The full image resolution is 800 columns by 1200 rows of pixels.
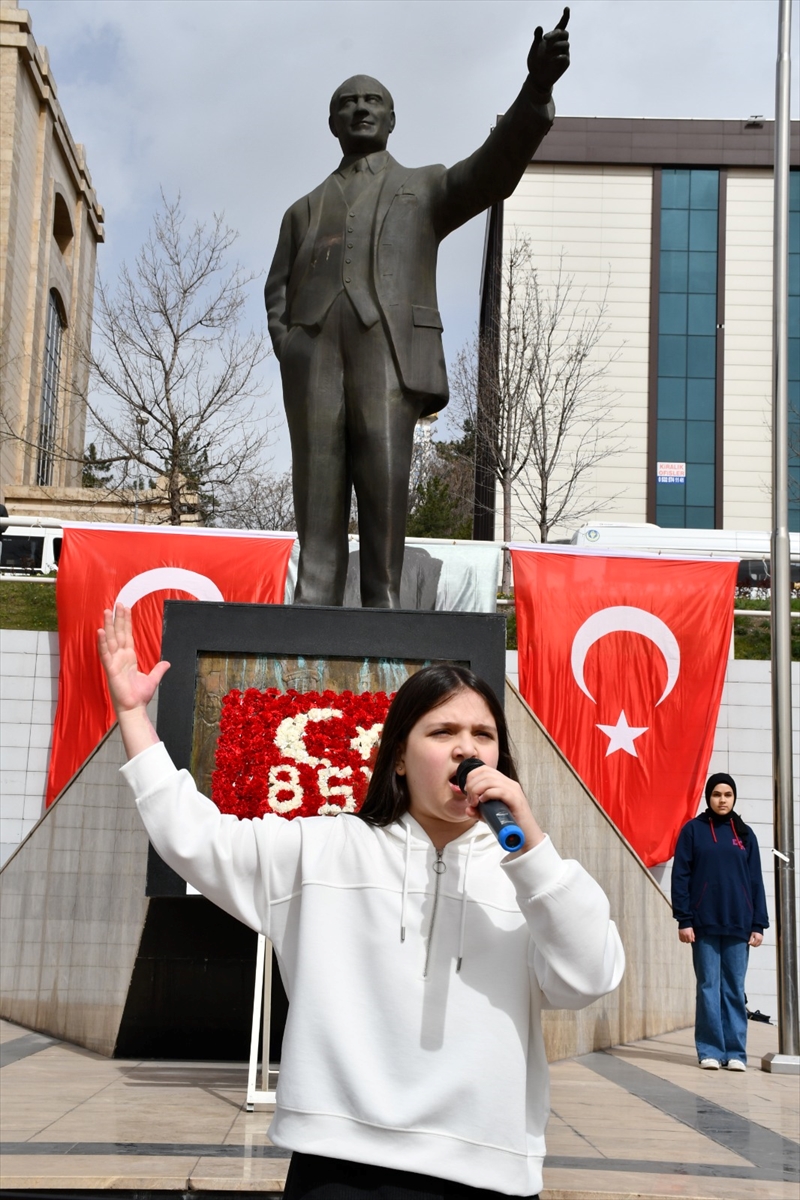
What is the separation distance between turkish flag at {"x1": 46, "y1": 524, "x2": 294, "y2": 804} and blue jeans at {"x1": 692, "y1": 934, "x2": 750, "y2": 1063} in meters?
6.22

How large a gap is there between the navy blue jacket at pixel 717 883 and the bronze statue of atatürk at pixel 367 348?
314 centimetres

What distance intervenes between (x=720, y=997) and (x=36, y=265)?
38758mm

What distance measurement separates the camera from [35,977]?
352 inches

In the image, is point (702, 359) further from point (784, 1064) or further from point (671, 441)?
point (784, 1064)

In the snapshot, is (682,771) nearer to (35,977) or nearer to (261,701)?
(35,977)

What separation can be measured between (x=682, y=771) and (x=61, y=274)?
39.7m

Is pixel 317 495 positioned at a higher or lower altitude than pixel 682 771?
higher

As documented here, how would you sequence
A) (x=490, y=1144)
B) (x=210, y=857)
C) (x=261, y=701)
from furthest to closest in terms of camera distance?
(x=261, y=701)
(x=210, y=857)
(x=490, y=1144)

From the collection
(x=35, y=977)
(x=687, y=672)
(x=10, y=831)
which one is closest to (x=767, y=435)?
(x=687, y=672)

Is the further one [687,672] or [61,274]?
[61,274]

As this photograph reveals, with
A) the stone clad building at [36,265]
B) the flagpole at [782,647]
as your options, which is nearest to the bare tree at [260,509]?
the stone clad building at [36,265]

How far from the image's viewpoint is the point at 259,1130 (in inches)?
207

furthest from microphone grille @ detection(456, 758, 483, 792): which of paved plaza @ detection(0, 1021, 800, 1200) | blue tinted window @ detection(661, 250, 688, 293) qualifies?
blue tinted window @ detection(661, 250, 688, 293)

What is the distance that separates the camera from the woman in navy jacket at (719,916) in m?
8.09
